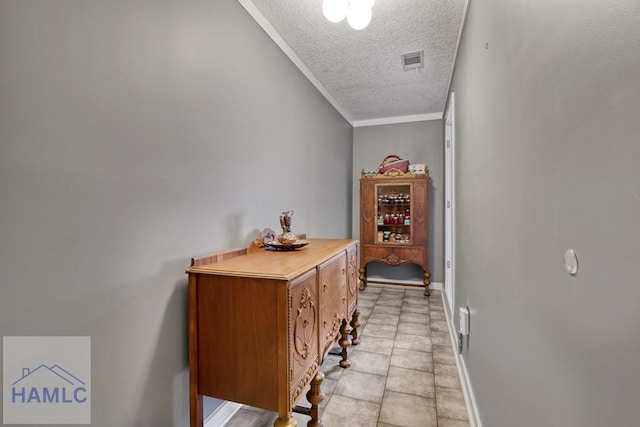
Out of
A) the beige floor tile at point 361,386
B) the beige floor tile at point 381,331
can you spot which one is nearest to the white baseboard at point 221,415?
the beige floor tile at point 361,386

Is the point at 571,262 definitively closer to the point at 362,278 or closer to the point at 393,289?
the point at 362,278

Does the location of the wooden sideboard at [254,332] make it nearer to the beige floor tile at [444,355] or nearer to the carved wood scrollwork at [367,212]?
the beige floor tile at [444,355]

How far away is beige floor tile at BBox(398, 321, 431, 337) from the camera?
2.82 meters

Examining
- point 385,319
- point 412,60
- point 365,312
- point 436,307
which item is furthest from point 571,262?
point 436,307

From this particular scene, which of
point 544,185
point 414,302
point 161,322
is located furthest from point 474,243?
point 414,302

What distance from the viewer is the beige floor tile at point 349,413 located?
65.7 inches

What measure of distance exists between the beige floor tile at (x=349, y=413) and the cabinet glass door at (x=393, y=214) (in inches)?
103

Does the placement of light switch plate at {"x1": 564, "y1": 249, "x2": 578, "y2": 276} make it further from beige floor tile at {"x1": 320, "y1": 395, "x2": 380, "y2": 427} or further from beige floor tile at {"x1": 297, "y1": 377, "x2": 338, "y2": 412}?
beige floor tile at {"x1": 297, "y1": 377, "x2": 338, "y2": 412}

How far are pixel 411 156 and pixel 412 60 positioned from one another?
6.20 ft

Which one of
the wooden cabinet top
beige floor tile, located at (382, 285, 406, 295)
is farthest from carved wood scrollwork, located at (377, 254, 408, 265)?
the wooden cabinet top

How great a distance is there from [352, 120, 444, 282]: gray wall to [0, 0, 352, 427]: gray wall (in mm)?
2966

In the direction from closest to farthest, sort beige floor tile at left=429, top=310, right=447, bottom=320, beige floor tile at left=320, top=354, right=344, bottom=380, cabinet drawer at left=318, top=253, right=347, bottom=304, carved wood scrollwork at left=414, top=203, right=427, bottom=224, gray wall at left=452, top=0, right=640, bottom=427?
gray wall at left=452, top=0, right=640, bottom=427
cabinet drawer at left=318, top=253, right=347, bottom=304
beige floor tile at left=320, top=354, right=344, bottom=380
beige floor tile at left=429, top=310, right=447, bottom=320
carved wood scrollwork at left=414, top=203, right=427, bottom=224

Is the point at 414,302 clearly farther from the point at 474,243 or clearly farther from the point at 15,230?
the point at 15,230

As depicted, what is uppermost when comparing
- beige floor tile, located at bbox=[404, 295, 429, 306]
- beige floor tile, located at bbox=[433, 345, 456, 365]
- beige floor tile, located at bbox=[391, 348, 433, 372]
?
beige floor tile, located at bbox=[404, 295, 429, 306]
